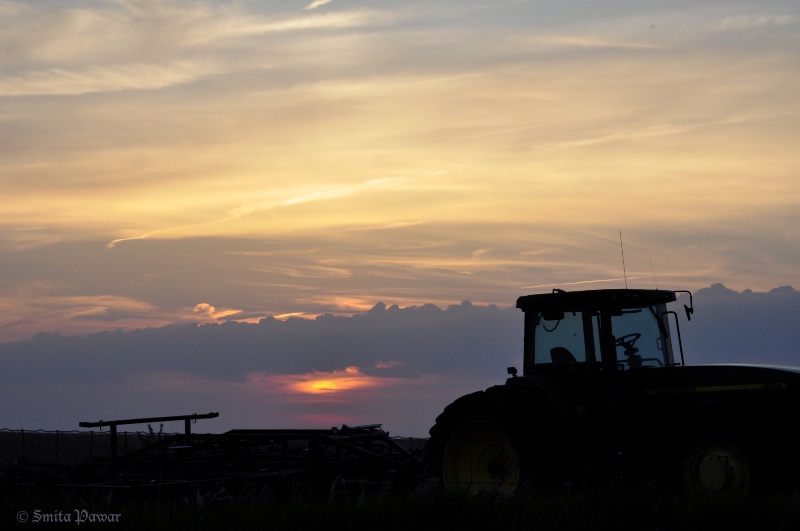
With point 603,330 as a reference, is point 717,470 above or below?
below

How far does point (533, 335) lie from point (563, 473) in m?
2.12

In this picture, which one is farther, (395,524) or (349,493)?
(349,493)

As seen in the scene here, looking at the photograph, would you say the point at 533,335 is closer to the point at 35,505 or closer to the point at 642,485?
the point at 642,485

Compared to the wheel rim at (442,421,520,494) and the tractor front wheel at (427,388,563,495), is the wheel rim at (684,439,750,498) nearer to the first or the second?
the tractor front wheel at (427,388,563,495)

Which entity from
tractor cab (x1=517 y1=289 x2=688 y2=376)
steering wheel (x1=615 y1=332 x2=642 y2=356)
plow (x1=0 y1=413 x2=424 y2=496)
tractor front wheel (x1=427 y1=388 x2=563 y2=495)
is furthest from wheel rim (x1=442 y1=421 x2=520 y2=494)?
steering wheel (x1=615 y1=332 x2=642 y2=356)

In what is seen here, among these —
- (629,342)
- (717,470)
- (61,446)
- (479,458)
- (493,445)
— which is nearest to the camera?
(717,470)

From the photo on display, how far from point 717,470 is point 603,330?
239 centimetres

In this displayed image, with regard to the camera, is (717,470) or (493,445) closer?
(717,470)

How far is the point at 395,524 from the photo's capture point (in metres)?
10.5

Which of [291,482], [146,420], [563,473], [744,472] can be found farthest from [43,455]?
[744,472]

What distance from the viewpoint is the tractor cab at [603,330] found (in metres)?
13.5

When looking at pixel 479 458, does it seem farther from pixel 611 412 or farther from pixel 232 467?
pixel 232 467

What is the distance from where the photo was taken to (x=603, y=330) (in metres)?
13.4

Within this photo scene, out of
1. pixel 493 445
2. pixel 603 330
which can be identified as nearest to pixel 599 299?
pixel 603 330
